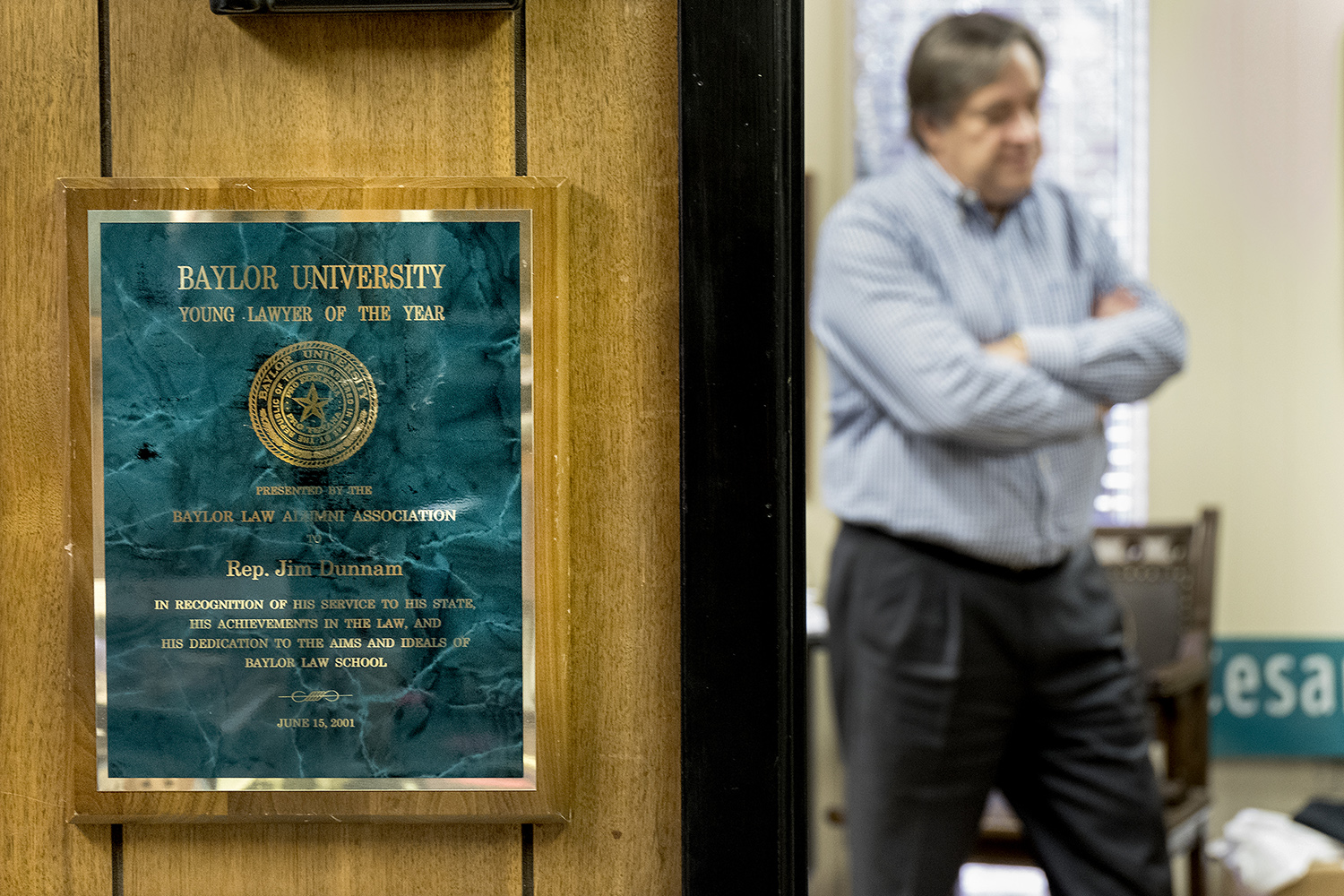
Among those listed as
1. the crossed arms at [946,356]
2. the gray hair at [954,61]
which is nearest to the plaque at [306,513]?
the crossed arms at [946,356]

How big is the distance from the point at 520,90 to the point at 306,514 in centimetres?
22

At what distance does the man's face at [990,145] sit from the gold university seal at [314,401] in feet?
3.58

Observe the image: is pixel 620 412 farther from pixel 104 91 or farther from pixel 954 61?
pixel 954 61

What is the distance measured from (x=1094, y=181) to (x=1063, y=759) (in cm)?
161

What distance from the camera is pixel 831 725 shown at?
202cm

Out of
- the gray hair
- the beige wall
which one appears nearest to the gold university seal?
the gray hair

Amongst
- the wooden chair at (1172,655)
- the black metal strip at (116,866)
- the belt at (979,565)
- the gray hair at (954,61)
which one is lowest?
the wooden chair at (1172,655)

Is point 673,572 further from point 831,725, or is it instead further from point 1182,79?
point 1182,79

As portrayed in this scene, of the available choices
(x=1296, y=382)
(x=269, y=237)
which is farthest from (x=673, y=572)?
(x=1296, y=382)


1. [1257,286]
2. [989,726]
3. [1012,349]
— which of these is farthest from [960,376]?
[1257,286]

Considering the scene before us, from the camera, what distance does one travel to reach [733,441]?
0.42 m

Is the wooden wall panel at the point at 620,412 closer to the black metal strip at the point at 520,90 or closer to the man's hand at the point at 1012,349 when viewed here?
the black metal strip at the point at 520,90

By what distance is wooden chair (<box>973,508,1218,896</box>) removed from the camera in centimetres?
151

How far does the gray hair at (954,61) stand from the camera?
1.52 metres
